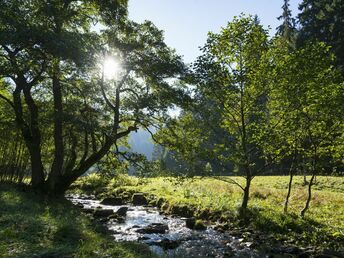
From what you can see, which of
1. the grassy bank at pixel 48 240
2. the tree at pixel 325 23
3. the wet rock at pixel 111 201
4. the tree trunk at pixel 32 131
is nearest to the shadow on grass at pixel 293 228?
the grassy bank at pixel 48 240

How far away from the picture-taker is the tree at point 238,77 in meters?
19.4

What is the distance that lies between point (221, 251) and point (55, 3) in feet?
55.2

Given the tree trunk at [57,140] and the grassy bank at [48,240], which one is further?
the tree trunk at [57,140]

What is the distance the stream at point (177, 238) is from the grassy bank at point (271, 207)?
203 centimetres

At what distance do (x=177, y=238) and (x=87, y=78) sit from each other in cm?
1223

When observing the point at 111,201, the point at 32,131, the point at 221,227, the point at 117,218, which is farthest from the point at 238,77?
the point at 111,201

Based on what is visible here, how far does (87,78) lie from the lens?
23016 millimetres

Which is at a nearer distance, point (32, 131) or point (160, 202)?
point (32, 131)

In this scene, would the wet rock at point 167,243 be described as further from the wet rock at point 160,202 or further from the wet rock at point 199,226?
the wet rock at point 160,202

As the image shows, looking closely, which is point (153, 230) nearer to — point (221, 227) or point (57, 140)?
point (221, 227)

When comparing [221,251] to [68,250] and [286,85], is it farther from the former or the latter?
[286,85]

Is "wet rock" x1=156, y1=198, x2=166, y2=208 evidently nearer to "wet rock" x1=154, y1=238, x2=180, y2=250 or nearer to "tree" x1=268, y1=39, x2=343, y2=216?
"tree" x1=268, y1=39, x2=343, y2=216

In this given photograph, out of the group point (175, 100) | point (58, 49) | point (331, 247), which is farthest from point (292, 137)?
Result: point (58, 49)

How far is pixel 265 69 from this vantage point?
62.2ft
